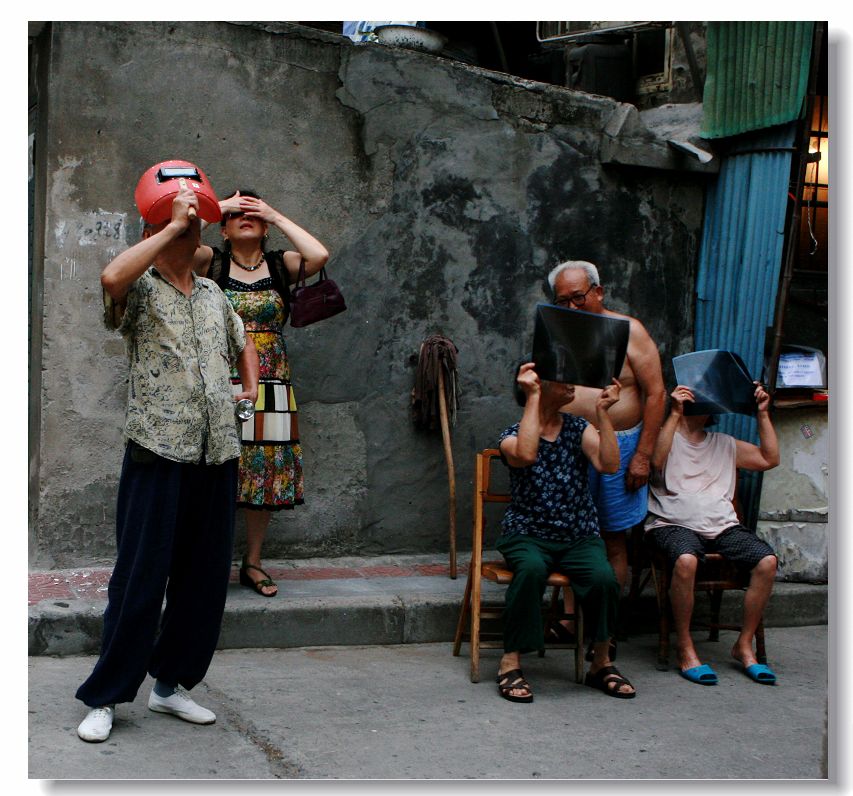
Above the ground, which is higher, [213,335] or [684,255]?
[684,255]

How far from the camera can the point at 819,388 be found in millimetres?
5891

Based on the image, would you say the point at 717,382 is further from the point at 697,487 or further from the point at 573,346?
the point at 573,346

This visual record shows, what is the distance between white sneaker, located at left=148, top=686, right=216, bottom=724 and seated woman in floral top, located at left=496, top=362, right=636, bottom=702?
121 centimetres

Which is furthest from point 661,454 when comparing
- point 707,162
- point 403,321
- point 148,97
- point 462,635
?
Result: point 148,97

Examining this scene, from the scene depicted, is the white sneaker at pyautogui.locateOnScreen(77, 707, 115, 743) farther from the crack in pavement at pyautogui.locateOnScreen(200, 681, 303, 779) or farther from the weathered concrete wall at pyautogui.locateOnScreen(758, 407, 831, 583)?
the weathered concrete wall at pyautogui.locateOnScreen(758, 407, 831, 583)

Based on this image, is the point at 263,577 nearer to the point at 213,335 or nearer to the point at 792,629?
the point at 213,335

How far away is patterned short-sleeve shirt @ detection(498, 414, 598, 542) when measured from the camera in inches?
180

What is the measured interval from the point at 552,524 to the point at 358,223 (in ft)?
6.83

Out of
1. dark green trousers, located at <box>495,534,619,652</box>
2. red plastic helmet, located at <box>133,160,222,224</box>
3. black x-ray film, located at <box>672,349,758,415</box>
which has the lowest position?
dark green trousers, located at <box>495,534,619,652</box>

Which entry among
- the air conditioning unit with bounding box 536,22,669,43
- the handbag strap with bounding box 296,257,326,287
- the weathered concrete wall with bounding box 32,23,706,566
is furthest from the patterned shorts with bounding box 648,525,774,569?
the air conditioning unit with bounding box 536,22,669,43

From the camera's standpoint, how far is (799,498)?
19.4 ft

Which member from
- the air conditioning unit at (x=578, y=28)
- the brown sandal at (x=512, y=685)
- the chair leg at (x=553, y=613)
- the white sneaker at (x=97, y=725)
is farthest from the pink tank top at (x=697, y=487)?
the air conditioning unit at (x=578, y=28)

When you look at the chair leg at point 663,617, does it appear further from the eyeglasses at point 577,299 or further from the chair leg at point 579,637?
the eyeglasses at point 577,299

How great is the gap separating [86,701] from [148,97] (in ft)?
9.68
